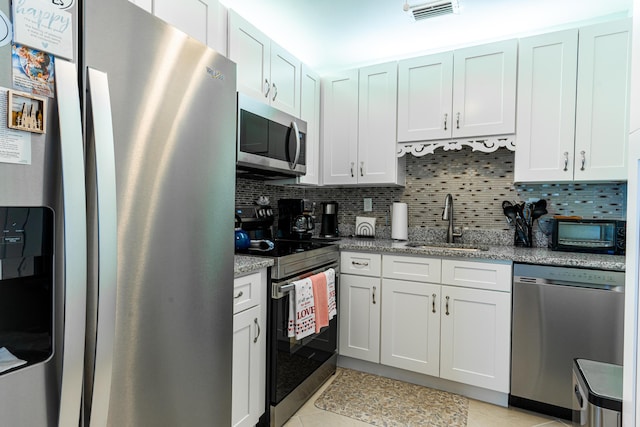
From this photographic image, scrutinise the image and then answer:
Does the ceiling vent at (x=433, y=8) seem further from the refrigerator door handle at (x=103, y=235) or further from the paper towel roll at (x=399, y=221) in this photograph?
the refrigerator door handle at (x=103, y=235)

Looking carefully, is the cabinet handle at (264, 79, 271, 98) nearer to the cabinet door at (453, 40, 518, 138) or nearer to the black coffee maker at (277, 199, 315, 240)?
the black coffee maker at (277, 199, 315, 240)

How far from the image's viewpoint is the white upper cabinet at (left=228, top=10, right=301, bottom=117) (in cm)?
192

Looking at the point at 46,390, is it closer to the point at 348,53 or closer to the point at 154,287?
the point at 154,287

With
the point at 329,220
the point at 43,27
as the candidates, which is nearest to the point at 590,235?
the point at 329,220

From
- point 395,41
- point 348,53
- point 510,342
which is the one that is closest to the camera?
point 510,342

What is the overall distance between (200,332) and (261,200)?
1563 mm

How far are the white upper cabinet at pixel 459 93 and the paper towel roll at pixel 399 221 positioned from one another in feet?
1.79

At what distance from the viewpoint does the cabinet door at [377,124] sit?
8.77ft

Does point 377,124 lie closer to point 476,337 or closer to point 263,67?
point 263,67

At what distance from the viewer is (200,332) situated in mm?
1168

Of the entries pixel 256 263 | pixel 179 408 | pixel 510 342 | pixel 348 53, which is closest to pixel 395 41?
pixel 348 53

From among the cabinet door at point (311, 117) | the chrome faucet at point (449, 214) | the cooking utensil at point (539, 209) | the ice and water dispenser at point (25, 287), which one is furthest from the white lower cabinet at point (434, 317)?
the ice and water dispenser at point (25, 287)

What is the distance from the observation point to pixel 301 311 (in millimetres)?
1912

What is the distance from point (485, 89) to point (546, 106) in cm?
39
